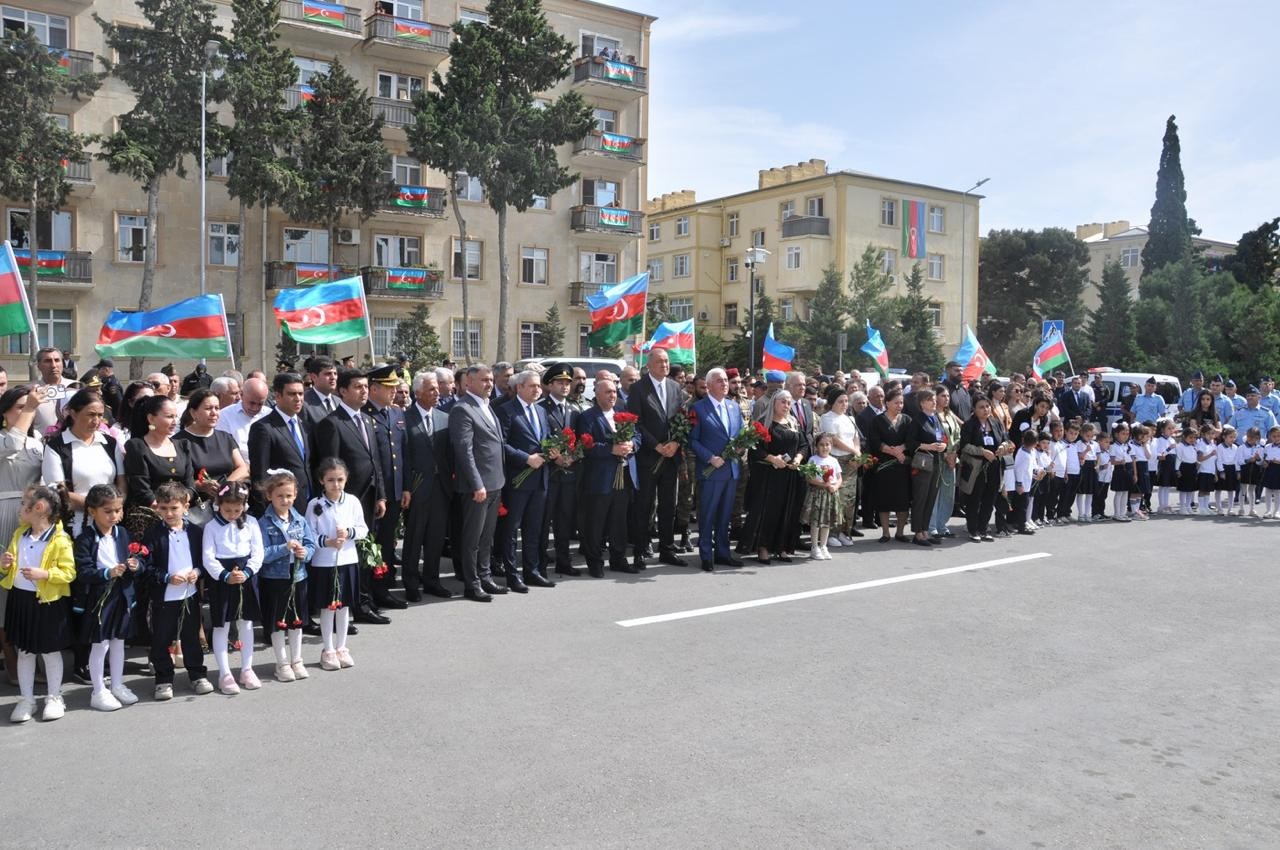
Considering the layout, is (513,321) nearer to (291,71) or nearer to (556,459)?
(291,71)

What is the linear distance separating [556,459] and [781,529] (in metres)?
3.00

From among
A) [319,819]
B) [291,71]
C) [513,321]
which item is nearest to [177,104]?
[291,71]

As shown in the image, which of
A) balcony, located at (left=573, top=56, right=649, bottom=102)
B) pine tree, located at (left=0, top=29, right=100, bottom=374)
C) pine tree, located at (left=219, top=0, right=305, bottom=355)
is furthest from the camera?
balcony, located at (left=573, top=56, right=649, bottom=102)

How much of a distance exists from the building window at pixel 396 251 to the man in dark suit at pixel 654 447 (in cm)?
3029

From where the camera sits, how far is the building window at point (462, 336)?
41928 mm

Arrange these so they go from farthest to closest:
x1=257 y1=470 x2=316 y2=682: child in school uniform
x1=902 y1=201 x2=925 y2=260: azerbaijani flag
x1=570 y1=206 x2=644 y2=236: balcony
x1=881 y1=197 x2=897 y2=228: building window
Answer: x1=902 y1=201 x2=925 y2=260: azerbaijani flag
x1=881 y1=197 x2=897 y2=228: building window
x1=570 y1=206 x2=644 y2=236: balcony
x1=257 y1=470 x2=316 y2=682: child in school uniform

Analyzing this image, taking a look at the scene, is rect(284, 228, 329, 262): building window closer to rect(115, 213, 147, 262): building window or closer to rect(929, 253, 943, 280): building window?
rect(115, 213, 147, 262): building window

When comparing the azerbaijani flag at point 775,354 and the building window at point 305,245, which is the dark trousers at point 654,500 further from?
the building window at point 305,245

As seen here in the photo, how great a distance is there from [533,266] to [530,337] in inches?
119

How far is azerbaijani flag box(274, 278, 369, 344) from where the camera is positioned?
13586mm

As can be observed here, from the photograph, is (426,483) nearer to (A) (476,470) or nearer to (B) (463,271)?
(A) (476,470)

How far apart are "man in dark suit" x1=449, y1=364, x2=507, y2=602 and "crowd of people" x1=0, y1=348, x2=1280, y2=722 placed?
3 cm

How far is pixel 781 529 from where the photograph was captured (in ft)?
37.8

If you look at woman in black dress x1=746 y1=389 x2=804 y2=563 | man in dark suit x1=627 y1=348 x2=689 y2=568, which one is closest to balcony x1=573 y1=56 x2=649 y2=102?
woman in black dress x1=746 y1=389 x2=804 y2=563
